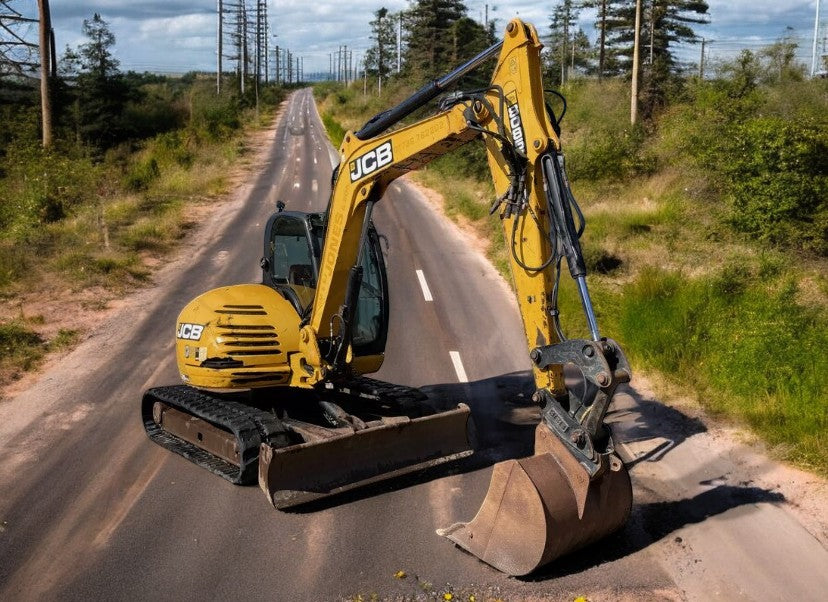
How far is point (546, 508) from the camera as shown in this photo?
5.77 metres

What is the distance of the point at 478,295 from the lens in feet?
53.9

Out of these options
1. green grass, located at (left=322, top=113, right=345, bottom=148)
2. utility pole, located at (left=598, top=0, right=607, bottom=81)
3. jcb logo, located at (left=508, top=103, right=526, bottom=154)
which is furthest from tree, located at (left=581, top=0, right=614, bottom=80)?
jcb logo, located at (left=508, top=103, right=526, bottom=154)

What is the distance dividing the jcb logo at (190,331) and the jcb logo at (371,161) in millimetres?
2452

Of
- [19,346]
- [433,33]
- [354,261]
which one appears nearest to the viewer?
[354,261]

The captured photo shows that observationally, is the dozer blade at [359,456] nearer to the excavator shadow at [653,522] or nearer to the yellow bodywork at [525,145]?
the excavator shadow at [653,522]

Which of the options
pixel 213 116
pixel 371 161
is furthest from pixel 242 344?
pixel 213 116

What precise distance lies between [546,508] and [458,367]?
6.27m

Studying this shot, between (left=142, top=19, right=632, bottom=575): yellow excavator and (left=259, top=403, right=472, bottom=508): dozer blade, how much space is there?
0.5 inches

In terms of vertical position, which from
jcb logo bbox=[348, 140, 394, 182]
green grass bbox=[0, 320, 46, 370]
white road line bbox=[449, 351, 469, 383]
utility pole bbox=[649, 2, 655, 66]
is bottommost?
white road line bbox=[449, 351, 469, 383]

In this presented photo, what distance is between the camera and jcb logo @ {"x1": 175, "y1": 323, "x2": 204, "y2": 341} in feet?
27.2

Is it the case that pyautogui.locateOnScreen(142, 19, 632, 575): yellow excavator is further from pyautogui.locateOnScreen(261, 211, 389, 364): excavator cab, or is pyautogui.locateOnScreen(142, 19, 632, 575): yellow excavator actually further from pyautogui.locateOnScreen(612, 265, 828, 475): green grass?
pyautogui.locateOnScreen(612, 265, 828, 475): green grass

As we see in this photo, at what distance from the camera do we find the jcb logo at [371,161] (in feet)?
23.1

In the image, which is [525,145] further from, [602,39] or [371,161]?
[602,39]

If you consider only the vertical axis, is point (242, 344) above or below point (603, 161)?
below
